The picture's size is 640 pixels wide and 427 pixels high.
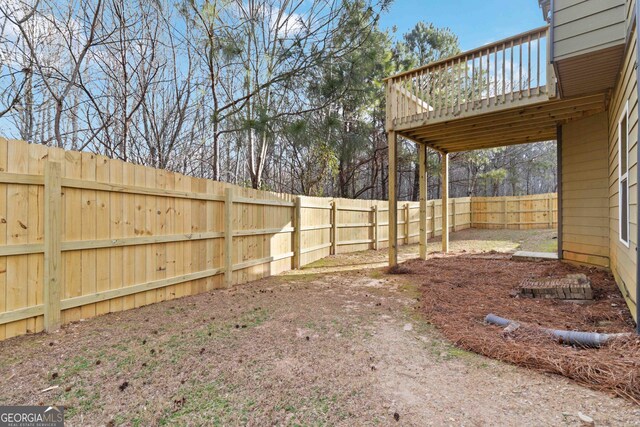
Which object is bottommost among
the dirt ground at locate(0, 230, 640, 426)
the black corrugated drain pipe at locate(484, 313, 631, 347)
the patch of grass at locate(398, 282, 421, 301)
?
the patch of grass at locate(398, 282, 421, 301)

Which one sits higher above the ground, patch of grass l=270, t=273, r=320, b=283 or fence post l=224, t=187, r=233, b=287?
fence post l=224, t=187, r=233, b=287

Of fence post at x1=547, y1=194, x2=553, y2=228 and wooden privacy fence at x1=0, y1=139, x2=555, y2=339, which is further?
fence post at x1=547, y1=194, x2=553, y2=228

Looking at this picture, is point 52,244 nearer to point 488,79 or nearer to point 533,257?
point 488,79

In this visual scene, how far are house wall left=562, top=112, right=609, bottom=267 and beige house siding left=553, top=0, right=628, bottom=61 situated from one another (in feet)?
8.02

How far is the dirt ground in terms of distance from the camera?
167cm

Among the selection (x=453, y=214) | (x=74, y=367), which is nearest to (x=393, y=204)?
(x=74, y=367)

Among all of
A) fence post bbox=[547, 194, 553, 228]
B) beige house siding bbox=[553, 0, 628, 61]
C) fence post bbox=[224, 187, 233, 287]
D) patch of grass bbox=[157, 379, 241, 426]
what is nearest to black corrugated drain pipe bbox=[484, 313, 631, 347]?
patch of grass bbox=[157, 379, 241, 426]

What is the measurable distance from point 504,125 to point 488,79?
3.27 ft

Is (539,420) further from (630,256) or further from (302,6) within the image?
(302,6)

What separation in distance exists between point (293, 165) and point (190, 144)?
4.55m

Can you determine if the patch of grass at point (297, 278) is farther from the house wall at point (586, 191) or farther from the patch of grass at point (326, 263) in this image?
the house wall at point (586, 191)

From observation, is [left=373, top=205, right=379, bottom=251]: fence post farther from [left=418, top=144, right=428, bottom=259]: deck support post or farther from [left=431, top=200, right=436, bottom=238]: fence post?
[left=431, top=200, right=436, bottom=238]: fence post

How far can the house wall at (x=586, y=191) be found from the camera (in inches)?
191

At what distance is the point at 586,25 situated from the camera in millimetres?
3076
